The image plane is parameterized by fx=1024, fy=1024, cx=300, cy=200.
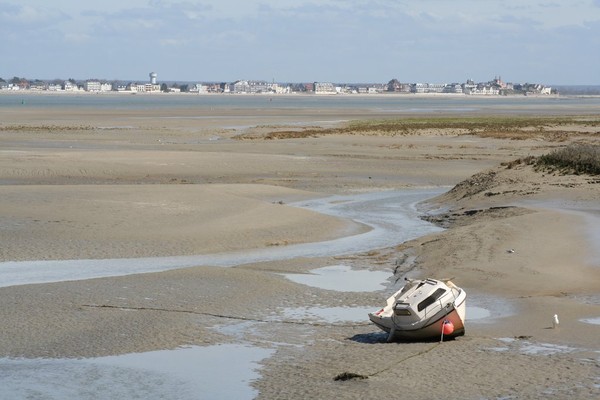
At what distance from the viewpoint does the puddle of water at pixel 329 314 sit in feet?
52.2

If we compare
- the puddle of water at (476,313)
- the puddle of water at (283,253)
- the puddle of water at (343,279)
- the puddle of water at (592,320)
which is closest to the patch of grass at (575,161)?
the puddle of water at (283,253)

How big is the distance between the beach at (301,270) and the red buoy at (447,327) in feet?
0.52

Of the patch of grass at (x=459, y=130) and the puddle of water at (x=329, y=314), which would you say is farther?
the patch of grass at (x=459, y=130)

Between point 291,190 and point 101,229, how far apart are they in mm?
10773

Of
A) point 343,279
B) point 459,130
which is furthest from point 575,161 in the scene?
point 459,130

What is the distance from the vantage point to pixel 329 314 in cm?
1631

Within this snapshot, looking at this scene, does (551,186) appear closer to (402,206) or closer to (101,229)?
(402,206)

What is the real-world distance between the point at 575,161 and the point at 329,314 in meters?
18.9

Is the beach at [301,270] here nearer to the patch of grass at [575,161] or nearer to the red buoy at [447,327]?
the red buoy at [447,327]

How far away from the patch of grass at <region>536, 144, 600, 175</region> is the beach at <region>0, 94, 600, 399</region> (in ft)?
1.91

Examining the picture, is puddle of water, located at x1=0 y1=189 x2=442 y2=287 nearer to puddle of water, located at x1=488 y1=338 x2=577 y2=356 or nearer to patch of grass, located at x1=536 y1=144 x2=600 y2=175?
patch of grass, located at x1=536 y1=144 x2=600 y2=175

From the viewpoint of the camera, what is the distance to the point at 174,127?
7488 centimetres

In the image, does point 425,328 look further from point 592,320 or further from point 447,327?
point 592,320

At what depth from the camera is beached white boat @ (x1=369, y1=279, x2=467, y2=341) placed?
13.9 m
